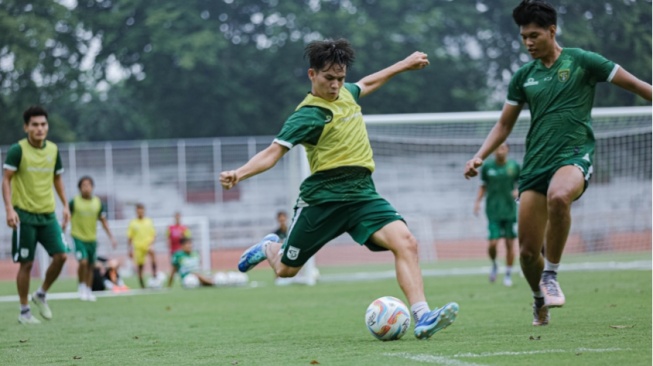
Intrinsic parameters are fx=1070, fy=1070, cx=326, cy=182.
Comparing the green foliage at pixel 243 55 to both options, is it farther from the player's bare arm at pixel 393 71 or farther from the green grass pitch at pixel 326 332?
the player's bare arm at pixel 393 71

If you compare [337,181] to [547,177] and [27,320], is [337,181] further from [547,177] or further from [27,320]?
[27,320]

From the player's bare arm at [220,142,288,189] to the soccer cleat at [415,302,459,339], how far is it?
1.44 m

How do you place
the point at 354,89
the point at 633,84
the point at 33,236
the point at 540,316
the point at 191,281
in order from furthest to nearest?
the point at 191,281, the point at 33,236, the point at 540,316, the point at 354,89, the point at 633,84

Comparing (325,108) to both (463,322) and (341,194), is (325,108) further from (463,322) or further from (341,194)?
(463,322)

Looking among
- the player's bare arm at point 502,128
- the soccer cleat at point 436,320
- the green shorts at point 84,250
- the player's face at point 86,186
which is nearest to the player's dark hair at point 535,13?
the player's bare arm at point 502,128

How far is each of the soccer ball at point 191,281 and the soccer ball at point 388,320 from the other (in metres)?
13.0

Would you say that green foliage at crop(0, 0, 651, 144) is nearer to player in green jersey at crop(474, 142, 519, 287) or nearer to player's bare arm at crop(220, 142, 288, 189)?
player in green jersey at crop(474, 142, 519, 287)

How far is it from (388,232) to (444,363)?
5.58 ft

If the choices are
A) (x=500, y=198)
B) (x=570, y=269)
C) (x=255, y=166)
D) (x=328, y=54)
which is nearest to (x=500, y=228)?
(x=500, y=198)

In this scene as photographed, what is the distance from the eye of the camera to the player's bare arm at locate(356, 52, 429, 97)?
8.23 m

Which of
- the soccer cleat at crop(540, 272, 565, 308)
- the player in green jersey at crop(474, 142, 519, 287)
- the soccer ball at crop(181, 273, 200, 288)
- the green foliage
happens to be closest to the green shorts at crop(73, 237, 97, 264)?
the soccer ball at crop(181, 273, 200, 288)

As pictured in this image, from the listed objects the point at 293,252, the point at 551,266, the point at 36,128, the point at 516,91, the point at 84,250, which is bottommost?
the point at 84,250

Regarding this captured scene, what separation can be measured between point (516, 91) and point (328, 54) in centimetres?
151

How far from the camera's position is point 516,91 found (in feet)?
26.1
